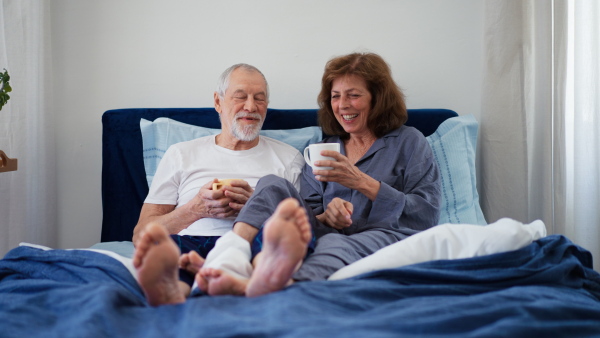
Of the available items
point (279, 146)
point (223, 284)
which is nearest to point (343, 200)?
point (279, 146)

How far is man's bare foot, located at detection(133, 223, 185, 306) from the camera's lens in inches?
48.0

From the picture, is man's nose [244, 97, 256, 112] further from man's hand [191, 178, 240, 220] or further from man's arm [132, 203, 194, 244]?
man's arm [132, 203, 194, 244]

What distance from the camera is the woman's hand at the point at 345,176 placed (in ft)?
5.96

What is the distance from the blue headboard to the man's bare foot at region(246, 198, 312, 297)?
4.47 ft

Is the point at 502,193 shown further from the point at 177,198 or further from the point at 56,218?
the point at 56,218

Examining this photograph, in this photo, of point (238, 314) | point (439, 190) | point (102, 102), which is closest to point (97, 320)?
point (238, 314)

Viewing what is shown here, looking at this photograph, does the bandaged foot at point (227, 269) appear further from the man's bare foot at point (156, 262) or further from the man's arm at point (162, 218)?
the man's arm at point (162, 218)

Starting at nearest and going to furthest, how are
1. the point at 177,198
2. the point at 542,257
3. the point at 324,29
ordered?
1. the point at 542,257
2. the point at 177,198
3. the point at 324,29

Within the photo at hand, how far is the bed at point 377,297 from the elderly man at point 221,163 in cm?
60

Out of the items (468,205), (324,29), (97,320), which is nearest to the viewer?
(97,320)

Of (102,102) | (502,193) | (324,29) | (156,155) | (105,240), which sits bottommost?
(105,240)

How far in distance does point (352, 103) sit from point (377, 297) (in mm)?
1106

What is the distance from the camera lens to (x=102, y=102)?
282cm

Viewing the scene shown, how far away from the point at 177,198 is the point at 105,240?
487 millimetres
